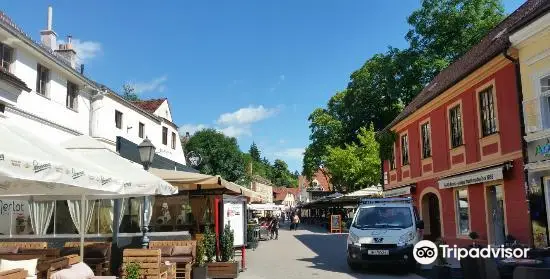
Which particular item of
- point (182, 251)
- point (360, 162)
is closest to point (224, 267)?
point (182, 251)

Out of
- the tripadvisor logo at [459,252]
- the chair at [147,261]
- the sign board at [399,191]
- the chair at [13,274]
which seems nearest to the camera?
the chair at [13,274]

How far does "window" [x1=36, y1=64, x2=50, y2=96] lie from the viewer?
18328mm

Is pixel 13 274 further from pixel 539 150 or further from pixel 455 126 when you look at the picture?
pixel 455 126

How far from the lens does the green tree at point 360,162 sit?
4338 cm

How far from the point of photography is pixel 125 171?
9.47 m

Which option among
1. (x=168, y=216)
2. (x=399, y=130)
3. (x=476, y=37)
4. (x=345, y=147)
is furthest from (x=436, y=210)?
(x=345, y=147)

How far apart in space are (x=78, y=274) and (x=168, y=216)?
34.6 ft

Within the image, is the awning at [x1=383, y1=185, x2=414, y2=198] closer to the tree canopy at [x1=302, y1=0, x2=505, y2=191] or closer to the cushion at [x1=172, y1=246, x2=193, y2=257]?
the tree canopy at [x1=302, y1=0, x2=505, y2=191]

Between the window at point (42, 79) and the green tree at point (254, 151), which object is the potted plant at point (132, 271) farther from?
the green tree at point (254, 151)

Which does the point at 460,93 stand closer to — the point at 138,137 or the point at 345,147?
the point at 138,137

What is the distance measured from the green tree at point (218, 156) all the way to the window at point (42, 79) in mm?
32782

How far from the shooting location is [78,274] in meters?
7.55

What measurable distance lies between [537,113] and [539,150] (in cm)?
95

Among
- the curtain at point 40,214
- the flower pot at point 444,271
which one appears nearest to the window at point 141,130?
the curtain at point 40,214
